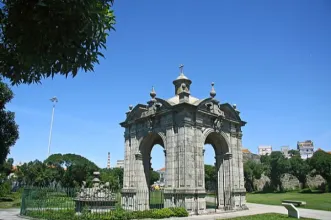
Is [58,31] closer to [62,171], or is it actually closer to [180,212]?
[180,212]

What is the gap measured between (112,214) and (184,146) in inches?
252

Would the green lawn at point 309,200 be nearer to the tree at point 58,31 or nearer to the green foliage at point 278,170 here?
the green foliage at point 278,170

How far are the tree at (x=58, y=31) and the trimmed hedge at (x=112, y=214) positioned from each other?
1034cm

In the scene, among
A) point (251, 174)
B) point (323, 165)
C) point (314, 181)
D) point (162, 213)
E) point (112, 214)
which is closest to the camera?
point (112, 214)

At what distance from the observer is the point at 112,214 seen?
1529 centimetres

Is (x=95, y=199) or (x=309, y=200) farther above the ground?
(x=95, y=199)

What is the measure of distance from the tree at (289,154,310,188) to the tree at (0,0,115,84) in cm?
5643

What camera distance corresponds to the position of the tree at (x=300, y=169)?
2142 inches

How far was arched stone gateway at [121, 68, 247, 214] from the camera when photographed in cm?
1880

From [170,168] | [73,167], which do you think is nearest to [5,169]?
[73,167]

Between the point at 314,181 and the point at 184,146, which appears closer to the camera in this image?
the point at 184,146

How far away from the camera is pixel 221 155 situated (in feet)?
76.0

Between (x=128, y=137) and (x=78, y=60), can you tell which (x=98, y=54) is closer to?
(x=78, y=60)

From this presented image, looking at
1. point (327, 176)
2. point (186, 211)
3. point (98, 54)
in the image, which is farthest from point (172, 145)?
point (327, 176)
